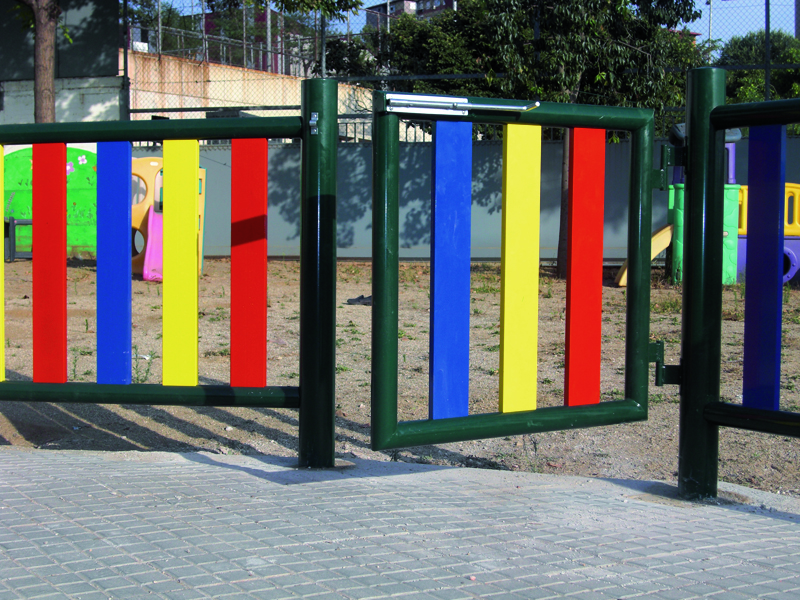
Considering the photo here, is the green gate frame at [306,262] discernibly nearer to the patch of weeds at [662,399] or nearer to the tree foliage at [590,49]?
the patch of weeds at [662,399]

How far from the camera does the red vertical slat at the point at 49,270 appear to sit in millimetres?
2873

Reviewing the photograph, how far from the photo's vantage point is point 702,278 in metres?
2.50

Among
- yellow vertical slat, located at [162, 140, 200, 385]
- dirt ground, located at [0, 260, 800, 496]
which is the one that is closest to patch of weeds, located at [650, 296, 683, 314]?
dirt ground, located at [0, 260, 800, 496]

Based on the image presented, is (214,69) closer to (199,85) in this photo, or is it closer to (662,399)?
(199,85)

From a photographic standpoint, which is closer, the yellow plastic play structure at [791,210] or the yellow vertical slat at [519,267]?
the yellow vertical slat at [519,267]

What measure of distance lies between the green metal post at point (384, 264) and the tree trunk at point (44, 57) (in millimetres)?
11241

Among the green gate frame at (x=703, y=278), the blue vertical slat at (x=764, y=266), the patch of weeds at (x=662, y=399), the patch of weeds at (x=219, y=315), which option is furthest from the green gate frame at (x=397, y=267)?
the patch of weeds at (x=219, y=315)

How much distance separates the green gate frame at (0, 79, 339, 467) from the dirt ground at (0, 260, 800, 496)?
24.3 inches

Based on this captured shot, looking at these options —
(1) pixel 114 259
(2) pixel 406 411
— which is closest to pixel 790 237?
(2) pixel 406 411

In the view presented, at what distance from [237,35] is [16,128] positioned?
43.7 m

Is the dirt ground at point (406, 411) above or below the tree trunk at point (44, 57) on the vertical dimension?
below

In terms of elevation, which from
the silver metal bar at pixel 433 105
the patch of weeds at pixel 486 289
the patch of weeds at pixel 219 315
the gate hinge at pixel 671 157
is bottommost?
the patch of weeds at pixel 219 315

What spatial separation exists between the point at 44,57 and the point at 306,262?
1147cm

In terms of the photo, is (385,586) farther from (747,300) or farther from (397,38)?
(397,38)
